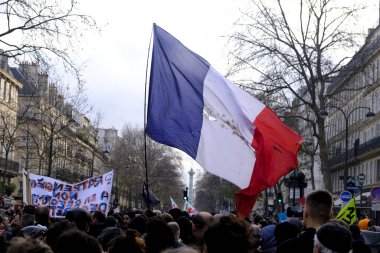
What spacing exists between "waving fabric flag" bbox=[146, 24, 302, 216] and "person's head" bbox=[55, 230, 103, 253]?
17.8 ft

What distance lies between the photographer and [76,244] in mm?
4652

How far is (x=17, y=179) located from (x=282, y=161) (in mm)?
74307

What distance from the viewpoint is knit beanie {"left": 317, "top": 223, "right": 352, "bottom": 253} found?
533 cm

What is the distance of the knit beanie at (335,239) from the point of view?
210 inches

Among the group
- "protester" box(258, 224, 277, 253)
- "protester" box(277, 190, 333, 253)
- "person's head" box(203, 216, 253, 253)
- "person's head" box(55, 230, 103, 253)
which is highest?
"protester" box(277, 190, 333, 253)

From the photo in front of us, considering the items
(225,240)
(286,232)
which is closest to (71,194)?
(286,232)

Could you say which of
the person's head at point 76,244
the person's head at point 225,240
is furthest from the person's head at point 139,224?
the person's head at point 225,240

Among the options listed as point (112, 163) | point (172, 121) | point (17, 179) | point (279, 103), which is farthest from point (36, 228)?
point (112, 163)

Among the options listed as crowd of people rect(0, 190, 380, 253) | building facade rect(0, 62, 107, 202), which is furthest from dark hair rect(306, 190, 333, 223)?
building facade rect(0, 62, 107, 202)

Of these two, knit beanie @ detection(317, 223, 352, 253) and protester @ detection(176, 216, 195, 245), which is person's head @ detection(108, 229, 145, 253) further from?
protester @ detection(176, 216, 195, 245)

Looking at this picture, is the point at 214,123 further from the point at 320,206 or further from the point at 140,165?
the point at 140,165

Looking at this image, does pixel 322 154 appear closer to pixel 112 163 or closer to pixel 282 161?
pixel 282 161

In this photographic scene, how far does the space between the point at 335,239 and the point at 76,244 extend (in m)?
1.86

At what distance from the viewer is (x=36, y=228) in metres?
9.10
